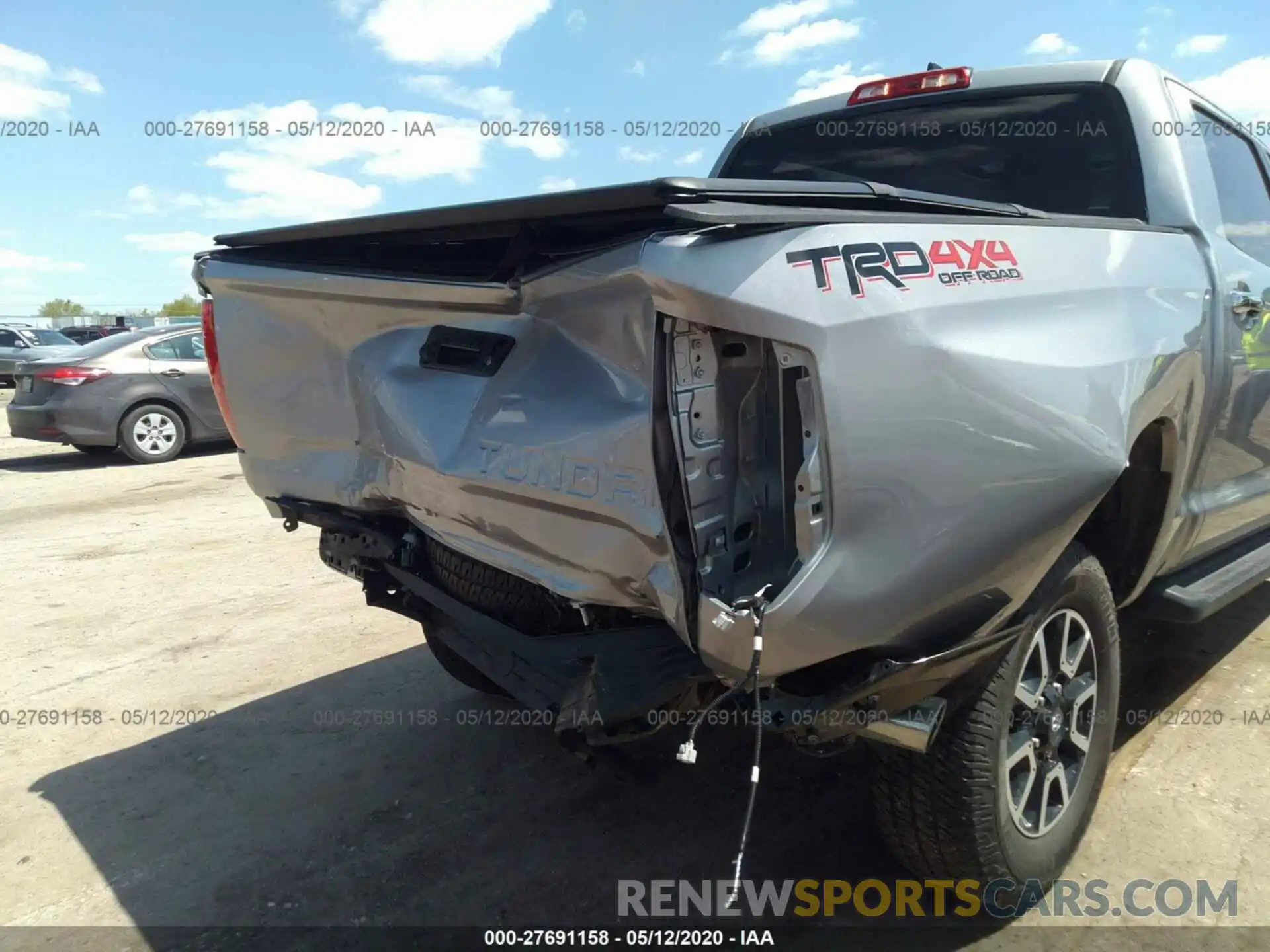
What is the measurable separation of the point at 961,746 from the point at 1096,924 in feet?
2.58

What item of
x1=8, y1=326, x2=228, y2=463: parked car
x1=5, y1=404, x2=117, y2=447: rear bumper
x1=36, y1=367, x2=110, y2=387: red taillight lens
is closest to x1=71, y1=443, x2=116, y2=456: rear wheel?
x1=8, y1=326, x2=228, y2=463: parked car

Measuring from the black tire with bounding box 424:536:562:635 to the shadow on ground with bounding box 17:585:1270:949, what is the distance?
1.44 feet

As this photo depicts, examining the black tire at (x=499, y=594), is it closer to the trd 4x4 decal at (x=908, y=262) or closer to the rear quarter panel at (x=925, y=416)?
the rear quarter panel at (x=925, y=416)

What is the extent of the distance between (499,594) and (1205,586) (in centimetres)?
239

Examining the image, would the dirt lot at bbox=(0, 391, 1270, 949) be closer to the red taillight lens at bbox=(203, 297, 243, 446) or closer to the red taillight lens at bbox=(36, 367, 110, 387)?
the red taillight lens at bbox=(203, 297, 243, 446)

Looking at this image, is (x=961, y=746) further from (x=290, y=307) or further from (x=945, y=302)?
(x=290, y=307)

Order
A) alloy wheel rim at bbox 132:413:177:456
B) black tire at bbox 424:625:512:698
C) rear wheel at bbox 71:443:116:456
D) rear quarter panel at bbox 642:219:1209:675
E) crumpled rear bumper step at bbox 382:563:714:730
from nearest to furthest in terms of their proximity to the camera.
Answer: rear quarter panel at bbox 642:219:1209:675, crumpled rear bumper step at bbox 382:563:714:730, black tire at bbox 424:625:512:698, alloy wheel rim at bbox 132:413:177:456, rear wheel at bbox 71:443:116:456

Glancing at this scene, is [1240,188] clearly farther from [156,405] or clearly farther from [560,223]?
[156,405]

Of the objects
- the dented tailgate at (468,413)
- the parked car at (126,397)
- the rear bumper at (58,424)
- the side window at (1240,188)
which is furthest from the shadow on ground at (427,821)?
the rear bumper at (58,424)

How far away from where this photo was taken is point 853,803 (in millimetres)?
3104

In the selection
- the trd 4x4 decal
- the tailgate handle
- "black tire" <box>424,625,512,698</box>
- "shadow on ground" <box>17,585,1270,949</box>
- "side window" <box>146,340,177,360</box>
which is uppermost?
"side window" <box>146,340,177,360</box>

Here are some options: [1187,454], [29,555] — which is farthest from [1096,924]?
[29,555]

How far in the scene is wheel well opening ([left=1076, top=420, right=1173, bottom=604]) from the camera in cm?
267

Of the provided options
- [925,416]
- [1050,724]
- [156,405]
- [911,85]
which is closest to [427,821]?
[1050,724]
